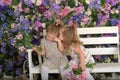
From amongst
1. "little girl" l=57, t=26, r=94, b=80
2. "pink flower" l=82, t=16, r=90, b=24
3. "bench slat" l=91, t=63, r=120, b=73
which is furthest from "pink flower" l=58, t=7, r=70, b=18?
"bench slat" l=91, t=63, r=120, b=73

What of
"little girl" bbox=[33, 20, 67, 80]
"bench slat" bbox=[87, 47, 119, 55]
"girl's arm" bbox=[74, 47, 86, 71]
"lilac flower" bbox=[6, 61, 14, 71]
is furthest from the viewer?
"lilac flower" bbox=[6, 61, 14, 71]

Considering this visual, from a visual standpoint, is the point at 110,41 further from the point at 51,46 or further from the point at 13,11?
the point at 13,11

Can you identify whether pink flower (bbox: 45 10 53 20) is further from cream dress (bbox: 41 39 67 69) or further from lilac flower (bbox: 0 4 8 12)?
cream dress (bbox: 41 39 67 69)

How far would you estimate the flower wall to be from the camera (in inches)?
254

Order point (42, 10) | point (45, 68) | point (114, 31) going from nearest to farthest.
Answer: point (45, 68), point (114, 31), point (42, 10)

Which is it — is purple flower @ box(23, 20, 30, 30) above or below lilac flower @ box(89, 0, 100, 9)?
below

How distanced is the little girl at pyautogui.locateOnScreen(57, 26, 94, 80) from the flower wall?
0.97 m

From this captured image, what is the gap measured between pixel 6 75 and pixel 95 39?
1603 mm

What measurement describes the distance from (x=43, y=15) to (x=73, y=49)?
123 cm

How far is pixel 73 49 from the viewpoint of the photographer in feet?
18.0

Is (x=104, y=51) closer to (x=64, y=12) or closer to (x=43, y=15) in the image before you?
(x=64, y=12)

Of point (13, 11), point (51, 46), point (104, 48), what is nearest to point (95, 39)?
point (104, 48)

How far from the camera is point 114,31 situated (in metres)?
6.07

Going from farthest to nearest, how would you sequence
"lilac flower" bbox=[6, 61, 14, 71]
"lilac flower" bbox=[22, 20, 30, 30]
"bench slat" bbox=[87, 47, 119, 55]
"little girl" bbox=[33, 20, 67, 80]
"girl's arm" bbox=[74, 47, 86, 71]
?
1. "lilac flower" bbox=[6, 61, 14, 71]
2. "lilac flower" bbox=[22, 20, 30, 30]
3. "bench slat" bbox=[87, 47, 119, 55]
4. "little girl" bbox=[33, 20, 67, 80]
5. "girl's arm" bbox=[74, 47, 86, 71]
